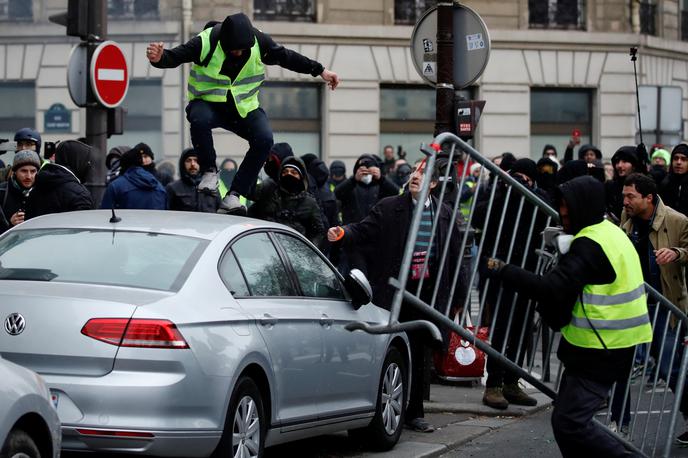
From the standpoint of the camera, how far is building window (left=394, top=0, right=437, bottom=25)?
1233 inches

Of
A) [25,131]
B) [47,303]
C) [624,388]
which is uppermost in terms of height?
[25,131]

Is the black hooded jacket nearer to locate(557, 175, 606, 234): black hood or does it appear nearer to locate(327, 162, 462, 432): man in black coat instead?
locate(557, 175, 606, 234): black hood

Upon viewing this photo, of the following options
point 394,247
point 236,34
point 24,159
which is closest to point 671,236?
point 394,247

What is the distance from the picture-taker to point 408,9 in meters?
31.4

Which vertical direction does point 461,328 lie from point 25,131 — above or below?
below

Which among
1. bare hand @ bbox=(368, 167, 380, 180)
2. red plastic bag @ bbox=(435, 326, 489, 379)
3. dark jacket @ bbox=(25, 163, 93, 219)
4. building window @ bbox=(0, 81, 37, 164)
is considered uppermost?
building window @ bbox=(0, 81, 37, 164)

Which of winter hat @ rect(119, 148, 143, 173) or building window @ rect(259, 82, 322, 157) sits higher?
building window @ rect(259, 82, 322, 157)

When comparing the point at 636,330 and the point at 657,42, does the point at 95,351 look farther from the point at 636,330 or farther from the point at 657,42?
the point at 657,42

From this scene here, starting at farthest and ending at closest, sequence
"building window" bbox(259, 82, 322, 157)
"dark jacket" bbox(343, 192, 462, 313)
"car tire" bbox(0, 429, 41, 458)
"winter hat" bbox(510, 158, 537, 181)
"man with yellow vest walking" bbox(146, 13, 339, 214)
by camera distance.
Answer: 1. "building window" bbox(259, 82, 322, 157)
2. "winter hat" bbox(510, 158, 537, 181)
3. "dark jacket" bbox(343, 192, 462, 313)
4. "man with yellow vest walking" bbox(146, 13, 339, 214)
5. "car tire" bbox(0, 429, 41, 458)

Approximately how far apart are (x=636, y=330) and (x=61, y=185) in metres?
5.20

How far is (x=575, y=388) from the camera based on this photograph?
7273mm

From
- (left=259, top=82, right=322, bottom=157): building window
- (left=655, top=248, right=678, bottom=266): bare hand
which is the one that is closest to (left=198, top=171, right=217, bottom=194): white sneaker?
(left=655, top=248, right=678, bottom=266): bare hand

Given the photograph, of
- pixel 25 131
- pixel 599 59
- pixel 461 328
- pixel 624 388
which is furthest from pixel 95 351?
pixel 599 59

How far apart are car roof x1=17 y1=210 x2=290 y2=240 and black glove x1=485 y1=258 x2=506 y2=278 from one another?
1.68 m
